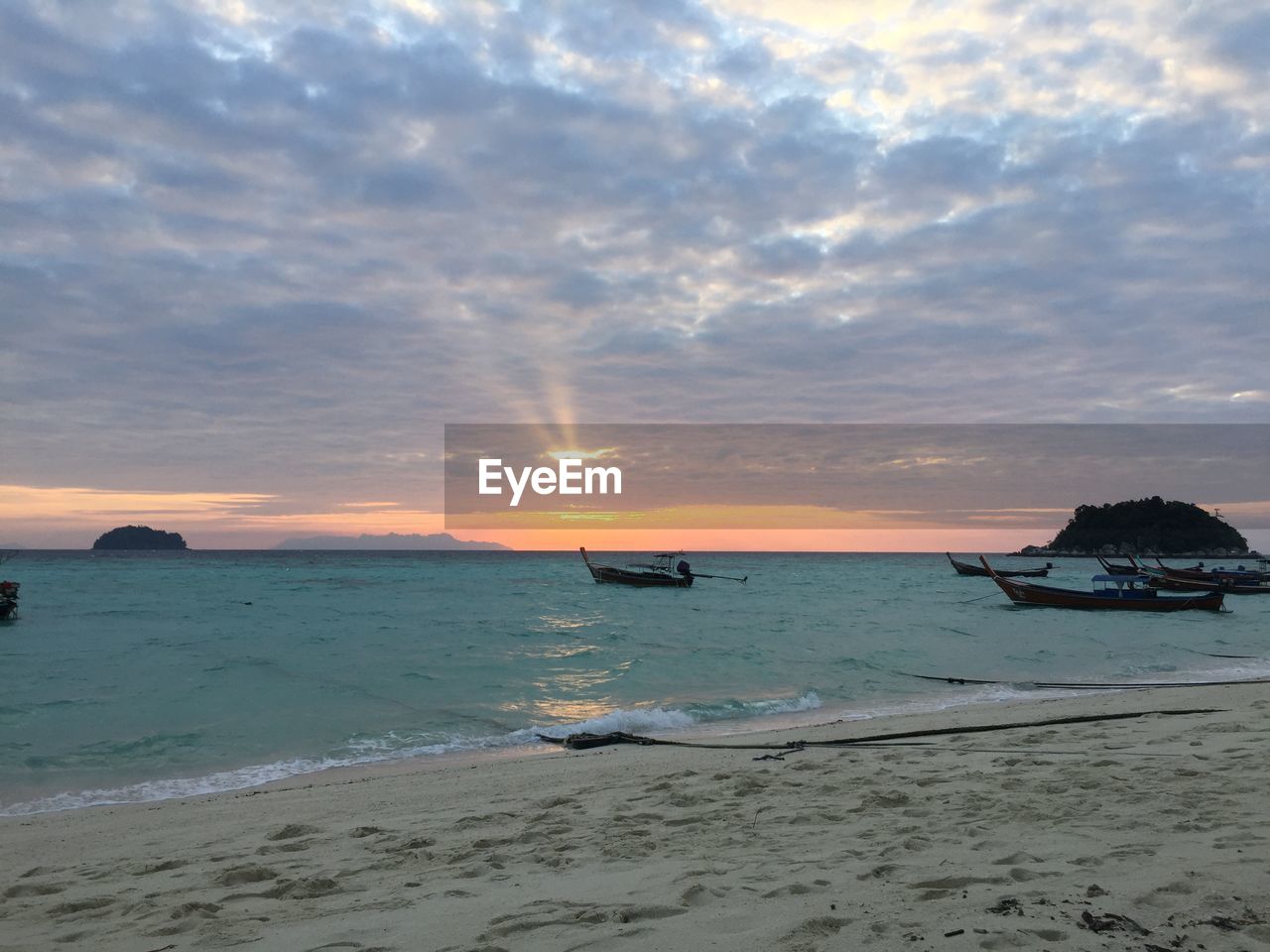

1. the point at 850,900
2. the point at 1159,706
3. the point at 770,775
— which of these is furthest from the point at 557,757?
the point at 1159,706

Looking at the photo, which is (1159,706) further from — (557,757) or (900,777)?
(557,757)

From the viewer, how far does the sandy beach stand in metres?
4.03

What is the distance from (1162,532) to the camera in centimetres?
15975

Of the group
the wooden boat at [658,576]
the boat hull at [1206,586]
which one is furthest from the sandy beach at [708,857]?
the boat hull at [1206,586]

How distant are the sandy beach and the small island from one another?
17349 cm

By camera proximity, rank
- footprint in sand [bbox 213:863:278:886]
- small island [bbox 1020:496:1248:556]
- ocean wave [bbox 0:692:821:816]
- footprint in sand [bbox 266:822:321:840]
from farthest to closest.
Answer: small island [bbox 1020:496:1248:556], ocean wave [bbox 0:692:821:816], footprint in sand [bbox 266:822:321:840], footprint in sand [bbox 213:863:278:886]

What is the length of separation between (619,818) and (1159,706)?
1010 centimetres

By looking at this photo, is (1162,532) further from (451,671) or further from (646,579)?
(451,671)

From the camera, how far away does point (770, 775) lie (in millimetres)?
8203

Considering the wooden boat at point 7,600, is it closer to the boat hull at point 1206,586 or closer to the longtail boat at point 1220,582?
the boat hull at point 1206,586

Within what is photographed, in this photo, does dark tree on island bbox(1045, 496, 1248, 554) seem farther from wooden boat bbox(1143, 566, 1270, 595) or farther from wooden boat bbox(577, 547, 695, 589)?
wooden boat bbox(577, 547, 695, 589)

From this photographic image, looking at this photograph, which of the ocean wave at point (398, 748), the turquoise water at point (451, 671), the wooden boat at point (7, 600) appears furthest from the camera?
the wooden boat at point (7, 600)

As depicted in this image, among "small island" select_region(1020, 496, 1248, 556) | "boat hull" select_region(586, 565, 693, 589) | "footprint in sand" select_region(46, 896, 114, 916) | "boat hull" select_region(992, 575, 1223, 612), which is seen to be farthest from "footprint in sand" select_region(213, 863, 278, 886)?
"small island" select_region(1020, 496, 1248, 556)

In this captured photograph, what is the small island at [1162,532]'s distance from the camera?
6289 inches
